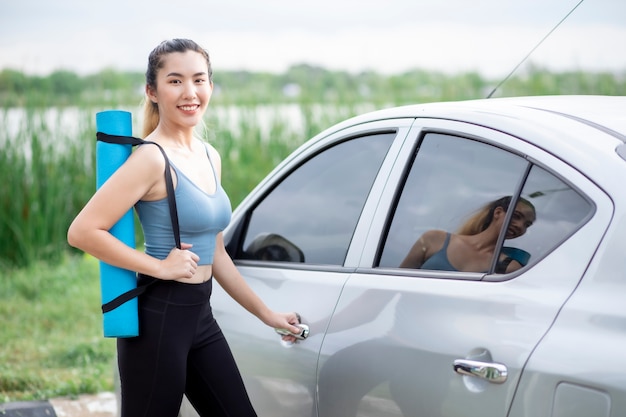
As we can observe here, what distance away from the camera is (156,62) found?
3051mm

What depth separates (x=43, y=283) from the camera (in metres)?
9.62

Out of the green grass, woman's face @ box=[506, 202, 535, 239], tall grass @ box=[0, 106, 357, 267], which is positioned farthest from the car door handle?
tall grass @ box=[0, 106, 357, 267]

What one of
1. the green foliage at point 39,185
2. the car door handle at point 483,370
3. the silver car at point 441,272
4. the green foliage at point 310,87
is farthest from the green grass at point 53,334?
the car door handle at point 483,370

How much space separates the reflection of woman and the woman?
0.56 metres

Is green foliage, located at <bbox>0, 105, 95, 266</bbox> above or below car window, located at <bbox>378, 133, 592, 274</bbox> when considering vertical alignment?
below

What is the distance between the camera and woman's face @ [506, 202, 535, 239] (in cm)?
252

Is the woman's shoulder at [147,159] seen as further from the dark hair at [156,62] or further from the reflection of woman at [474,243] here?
the reflection of woman at [474,243]

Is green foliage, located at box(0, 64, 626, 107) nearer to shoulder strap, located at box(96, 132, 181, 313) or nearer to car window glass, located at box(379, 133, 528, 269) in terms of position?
car window glass, located at box(379, 133, 528, 269)

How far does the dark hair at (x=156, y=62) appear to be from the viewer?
304 cm

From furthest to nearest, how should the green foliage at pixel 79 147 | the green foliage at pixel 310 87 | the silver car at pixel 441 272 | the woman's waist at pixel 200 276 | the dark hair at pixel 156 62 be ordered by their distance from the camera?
the green foliage at pixel 310 87, the green foliage at pixel 79 147, the dark hair at pixel 156 62, the woman's waist at pixel 200 276, the silver car at pixel 441 272

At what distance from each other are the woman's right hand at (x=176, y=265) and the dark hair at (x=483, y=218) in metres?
0.81

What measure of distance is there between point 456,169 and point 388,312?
47 centimetres

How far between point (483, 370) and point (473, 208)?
1.79 ft

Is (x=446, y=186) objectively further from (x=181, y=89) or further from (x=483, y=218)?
(x=181, y=89)
